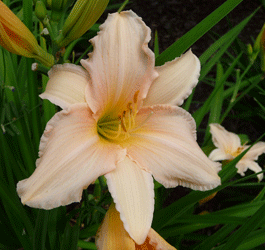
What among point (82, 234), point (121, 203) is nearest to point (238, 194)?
point (82, 234)

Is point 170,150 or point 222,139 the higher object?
point 170,150

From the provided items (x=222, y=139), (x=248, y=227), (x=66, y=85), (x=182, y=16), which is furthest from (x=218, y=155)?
(x=182, y=16)

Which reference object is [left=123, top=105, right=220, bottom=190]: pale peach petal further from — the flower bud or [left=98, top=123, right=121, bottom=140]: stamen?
the flower bud

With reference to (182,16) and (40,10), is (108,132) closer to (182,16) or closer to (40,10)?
(40,10)

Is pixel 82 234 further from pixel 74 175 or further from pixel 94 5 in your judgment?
pixel 94 5

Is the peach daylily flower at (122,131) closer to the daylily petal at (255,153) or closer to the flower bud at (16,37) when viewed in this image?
the flower bud at (16,37)
